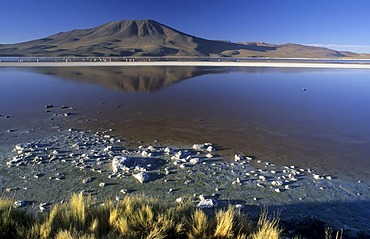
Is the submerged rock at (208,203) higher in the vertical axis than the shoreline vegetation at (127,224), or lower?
lower

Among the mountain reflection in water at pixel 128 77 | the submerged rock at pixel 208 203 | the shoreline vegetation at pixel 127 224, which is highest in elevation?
the mountain reflection in water at pixel 128 77

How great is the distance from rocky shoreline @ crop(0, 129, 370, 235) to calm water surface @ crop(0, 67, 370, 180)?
2.45ft

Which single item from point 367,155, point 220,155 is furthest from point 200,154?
point 367,155

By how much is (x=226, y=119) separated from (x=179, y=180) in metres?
5.60

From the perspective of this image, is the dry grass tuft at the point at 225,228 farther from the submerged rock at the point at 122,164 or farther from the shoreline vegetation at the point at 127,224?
the submerged rock at the point at 122,164

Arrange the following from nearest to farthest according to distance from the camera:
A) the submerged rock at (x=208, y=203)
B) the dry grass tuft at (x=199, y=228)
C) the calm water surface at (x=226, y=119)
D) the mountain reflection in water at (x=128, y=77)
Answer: the dry grass tuft at (x=199, y=228), the submerged rock at (x=208, y=203), the calm water surface at (x=226, y=119), the mountain reflection in water at (x=128, y=77)

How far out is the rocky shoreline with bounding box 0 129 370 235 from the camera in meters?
4.80

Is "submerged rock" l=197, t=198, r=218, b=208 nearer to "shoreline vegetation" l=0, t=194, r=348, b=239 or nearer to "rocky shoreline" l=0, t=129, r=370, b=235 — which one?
"rocky shoreline" l=0, t=129, r=370, b=235

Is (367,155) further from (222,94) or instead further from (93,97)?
(93,97)

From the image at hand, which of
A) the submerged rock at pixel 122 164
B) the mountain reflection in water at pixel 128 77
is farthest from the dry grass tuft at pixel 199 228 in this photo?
the mountain reflection in water at pixel 128 77

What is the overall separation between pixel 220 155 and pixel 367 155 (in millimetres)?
3759

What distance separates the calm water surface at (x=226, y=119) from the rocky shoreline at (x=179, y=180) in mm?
746

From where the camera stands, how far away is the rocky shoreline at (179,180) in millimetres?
4805

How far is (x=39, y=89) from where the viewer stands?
17.5 m
